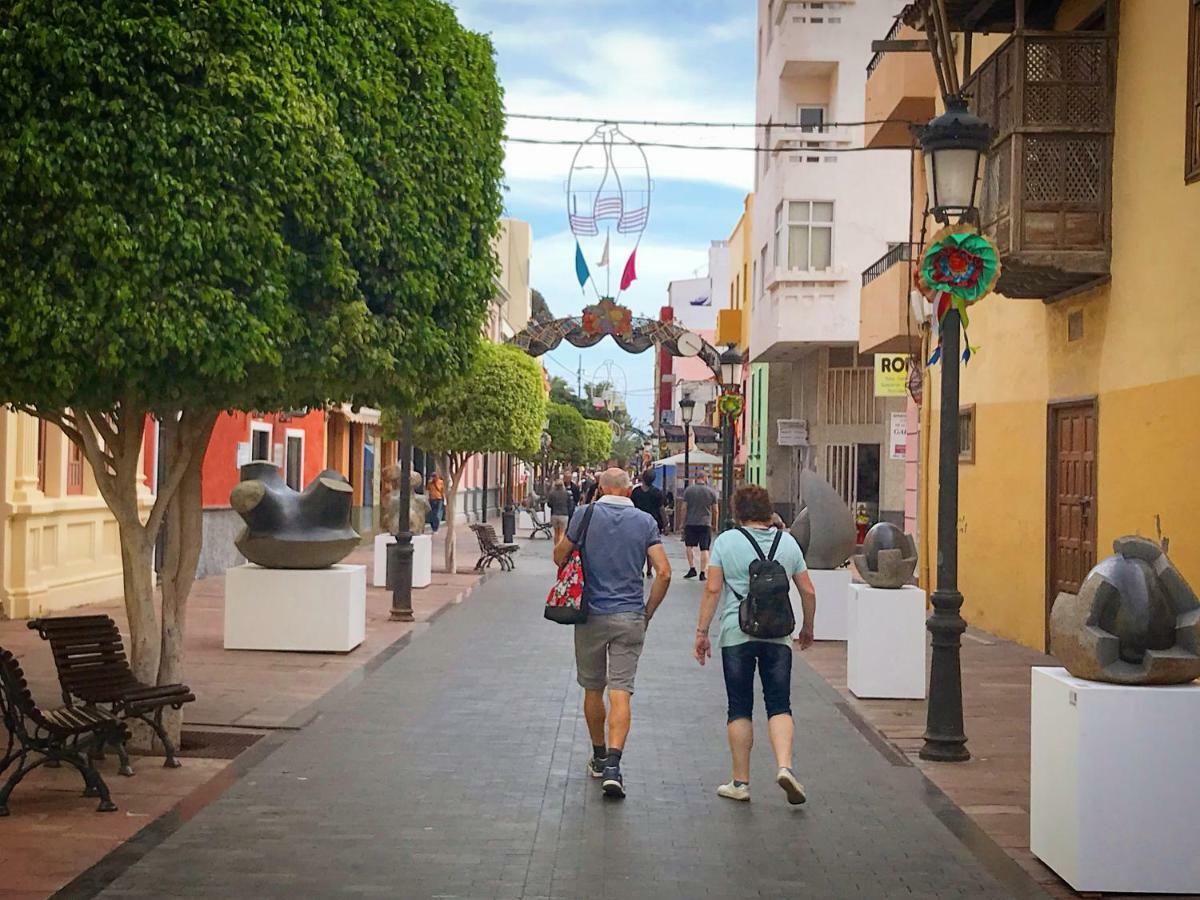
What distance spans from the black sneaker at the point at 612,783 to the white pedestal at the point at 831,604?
867cm

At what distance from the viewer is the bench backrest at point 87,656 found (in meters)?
9.04

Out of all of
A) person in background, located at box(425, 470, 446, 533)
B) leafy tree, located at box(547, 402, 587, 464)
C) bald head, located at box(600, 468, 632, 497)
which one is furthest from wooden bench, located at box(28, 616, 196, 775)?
leafy tree, located at box(547, 402, 587, 464)

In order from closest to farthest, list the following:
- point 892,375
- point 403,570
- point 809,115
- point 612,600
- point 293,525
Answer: point 612,600, point 293,525, point 403,570, point 892,375, point 809,115

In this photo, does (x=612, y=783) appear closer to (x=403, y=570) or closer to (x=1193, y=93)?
(x=1193, y=93)

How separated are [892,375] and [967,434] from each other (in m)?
4.04

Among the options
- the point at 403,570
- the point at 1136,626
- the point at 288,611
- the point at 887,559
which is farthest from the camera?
the point at 403,570

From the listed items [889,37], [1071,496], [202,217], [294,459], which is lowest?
[1071,496]

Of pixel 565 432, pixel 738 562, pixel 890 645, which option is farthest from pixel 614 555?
pixel 565 432

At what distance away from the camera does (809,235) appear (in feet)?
106

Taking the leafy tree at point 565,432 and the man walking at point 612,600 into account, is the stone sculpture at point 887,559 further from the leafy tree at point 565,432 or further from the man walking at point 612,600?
the leafy tree at point 565,432

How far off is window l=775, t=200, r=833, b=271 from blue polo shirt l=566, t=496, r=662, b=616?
23.7 meters

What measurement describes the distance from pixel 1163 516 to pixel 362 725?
6740 millimetres

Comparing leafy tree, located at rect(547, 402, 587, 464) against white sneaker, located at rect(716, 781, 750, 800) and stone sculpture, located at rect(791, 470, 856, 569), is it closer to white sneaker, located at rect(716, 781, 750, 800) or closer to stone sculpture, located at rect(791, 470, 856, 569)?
stone sculpture, located at rect(791, 470, 856, 569)

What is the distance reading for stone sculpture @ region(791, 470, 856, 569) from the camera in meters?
16.9
